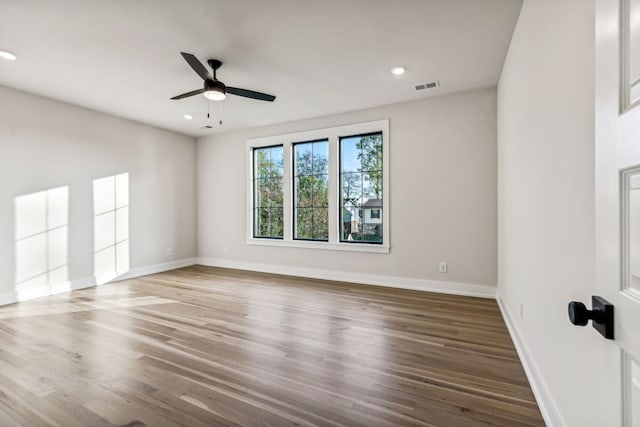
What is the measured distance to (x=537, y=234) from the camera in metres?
1.86

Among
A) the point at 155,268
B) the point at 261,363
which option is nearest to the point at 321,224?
the point at 261,363

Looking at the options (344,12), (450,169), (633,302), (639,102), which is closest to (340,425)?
(633,302)

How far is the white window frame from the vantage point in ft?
15.0

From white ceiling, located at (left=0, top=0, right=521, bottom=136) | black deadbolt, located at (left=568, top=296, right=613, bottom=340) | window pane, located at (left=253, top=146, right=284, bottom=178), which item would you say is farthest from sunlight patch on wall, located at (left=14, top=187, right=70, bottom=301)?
black deadbolt, located at (left=568, top=296, right=613, bottom=340)

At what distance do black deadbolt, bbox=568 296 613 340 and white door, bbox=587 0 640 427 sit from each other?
2 centimetres

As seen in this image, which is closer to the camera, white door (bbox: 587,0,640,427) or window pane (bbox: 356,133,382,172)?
white door (bbox: 587,0,640,427)

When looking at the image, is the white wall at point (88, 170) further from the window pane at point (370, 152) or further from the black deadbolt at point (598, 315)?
the black deadbolt at point (598, 315)

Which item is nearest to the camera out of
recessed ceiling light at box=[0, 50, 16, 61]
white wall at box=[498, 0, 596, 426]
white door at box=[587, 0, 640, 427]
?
white door at box=[587, 0, 640, 427]

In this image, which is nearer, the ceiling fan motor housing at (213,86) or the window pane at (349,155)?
the ceiling fan motor housing at (213,86)

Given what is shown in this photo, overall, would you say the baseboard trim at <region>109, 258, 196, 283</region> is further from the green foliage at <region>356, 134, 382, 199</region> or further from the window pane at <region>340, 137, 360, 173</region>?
the green foliage at <region>356, 134, 382, 199</region>

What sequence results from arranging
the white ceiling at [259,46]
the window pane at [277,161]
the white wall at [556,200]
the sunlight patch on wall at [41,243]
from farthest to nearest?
the window pane at [277,161] → the sunlight patch on wall at [41,243] → the white ceiling at [259,46] → the white wall at [556,200]

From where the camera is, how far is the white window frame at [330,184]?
4559 mm

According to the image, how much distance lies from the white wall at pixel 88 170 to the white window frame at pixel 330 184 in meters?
1.51

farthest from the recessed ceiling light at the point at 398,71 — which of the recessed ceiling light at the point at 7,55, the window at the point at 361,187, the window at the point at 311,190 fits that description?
the recessed ceiling light at the point at 7,55
